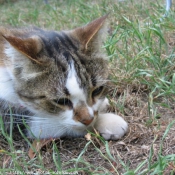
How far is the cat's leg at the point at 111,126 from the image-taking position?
5.03 feet

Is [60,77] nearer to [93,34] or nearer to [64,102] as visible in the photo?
[64,102]

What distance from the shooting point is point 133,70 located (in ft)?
6.70

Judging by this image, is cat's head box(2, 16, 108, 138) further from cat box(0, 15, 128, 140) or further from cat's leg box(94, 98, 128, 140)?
cat's leg box(94, 98, 128, 140)

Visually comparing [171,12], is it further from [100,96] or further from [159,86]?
A: [100,96]

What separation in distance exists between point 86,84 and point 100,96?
14 cm

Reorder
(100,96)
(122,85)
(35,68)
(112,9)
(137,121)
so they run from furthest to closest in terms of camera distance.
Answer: (112,9) < (122,85) < (137,121) < (100,96) < (35,68)

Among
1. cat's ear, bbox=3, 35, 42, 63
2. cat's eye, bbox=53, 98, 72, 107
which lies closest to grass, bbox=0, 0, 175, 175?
cat's eye, bbox=53, 98, 72, 107

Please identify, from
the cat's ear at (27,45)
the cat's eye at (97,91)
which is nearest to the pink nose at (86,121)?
the cat's eye at (97,91)

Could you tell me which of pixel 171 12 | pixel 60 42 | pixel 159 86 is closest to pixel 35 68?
pixel 60 42

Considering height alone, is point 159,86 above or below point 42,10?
above

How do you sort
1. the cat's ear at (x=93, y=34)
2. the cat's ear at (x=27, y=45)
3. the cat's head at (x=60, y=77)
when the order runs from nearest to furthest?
the cat's ear at (x=27, y=45), the cat's head at (x=60, y=77), the cat's ear at (x=93, y=34)

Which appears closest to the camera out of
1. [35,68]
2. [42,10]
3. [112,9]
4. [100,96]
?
[35,68]

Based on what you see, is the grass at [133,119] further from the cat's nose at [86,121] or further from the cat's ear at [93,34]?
the cat's ear at [93,34]

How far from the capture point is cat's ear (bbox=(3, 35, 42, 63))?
128cm
